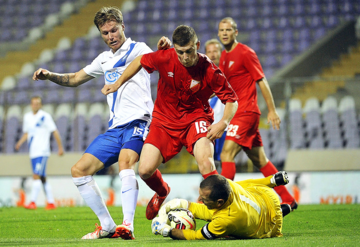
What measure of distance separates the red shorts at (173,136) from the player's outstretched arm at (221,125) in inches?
7.9

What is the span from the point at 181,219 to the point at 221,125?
2.87ft

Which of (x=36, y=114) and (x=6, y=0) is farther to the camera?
(x=6, y=0)

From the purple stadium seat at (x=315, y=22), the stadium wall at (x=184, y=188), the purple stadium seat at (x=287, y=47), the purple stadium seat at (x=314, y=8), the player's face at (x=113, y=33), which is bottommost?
the stadium wall at (x=184, y=188)

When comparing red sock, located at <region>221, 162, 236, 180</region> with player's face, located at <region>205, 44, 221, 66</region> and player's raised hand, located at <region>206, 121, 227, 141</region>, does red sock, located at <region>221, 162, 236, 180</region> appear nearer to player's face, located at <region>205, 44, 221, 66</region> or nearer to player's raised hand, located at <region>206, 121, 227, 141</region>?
player's raised hand, located at <region>206, 121, 227, 141</region>

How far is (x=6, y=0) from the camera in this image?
63.6 feet

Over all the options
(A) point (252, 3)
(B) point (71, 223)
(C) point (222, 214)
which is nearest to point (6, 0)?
(A) point (252, 3)

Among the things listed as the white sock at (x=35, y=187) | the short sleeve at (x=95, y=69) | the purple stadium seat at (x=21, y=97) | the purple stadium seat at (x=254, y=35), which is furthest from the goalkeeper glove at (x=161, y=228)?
the purple stadium seat at (x=254, y=35)

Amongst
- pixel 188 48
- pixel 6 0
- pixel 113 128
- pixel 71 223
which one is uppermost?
pixel 6 0

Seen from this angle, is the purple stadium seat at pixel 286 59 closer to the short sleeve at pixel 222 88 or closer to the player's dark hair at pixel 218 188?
the short sleeve at pixel 222 88

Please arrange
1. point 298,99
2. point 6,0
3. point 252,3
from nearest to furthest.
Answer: point 298,99
point 252,3
point 6,0

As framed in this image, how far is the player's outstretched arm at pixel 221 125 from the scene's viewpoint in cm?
414

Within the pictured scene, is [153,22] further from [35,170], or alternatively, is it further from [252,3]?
[35,170]

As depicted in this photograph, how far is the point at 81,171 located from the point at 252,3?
44.2ft

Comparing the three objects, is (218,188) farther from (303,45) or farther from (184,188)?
(303,45)
